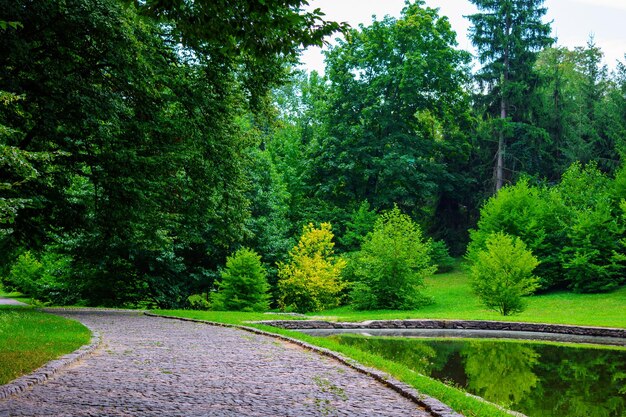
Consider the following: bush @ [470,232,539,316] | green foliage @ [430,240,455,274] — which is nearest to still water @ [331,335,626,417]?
bush @ [470,232,539,316]

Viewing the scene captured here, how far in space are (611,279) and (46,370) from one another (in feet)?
96.8

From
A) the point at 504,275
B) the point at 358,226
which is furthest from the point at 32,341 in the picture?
the point at 358,226

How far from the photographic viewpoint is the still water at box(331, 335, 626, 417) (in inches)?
384

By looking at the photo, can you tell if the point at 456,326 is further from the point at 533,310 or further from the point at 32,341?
the point at 32,341

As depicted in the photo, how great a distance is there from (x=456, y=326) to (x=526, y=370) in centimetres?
890

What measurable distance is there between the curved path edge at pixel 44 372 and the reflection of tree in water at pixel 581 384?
6.94 m

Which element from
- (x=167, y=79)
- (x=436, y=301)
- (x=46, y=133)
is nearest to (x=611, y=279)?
(x=436, y=301)

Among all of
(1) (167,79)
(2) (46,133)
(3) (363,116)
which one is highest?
(3) (363,116)

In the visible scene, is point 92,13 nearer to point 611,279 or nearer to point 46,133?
point 46,133

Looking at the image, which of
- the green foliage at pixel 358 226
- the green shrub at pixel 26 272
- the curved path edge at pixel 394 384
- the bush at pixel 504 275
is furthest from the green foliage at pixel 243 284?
the green shrub at pixel 26 272

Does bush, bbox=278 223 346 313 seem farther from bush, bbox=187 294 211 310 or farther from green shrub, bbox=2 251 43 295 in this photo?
green shrub, bbox=2 251 43 295

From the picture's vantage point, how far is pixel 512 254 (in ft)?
78.5

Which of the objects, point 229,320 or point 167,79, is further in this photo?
point 229,320

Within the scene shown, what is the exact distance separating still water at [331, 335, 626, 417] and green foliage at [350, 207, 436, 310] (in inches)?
408
